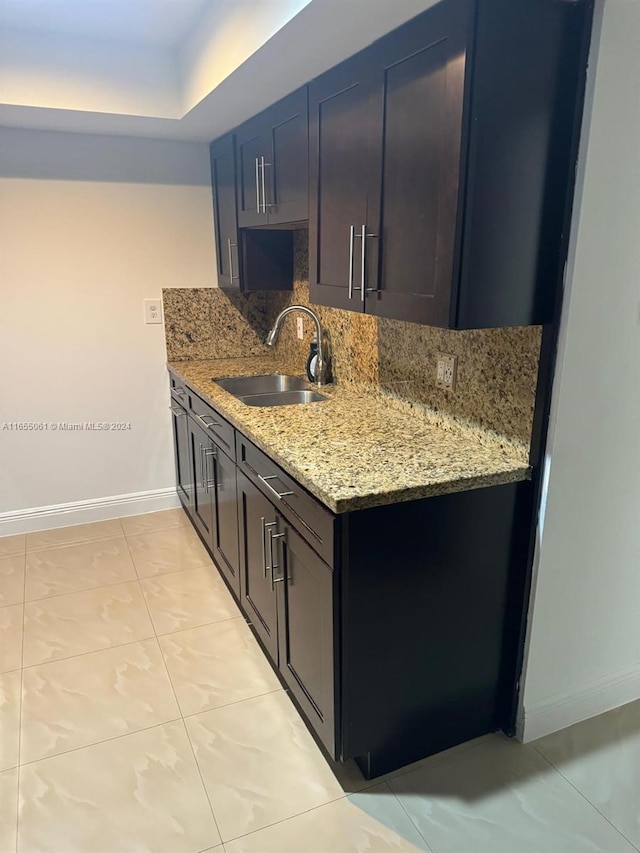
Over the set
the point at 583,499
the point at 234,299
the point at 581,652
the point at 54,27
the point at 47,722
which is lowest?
the point at 47,722

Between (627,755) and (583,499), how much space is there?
33.0 inches

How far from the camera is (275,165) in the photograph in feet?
7.99

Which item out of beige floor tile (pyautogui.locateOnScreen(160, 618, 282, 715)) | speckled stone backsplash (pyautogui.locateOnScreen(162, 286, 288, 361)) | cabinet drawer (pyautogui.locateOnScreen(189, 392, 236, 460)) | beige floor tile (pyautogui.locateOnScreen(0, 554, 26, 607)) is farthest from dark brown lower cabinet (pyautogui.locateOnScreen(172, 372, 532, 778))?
speckled stone backsplash (pyautogui.locateOnScreen(162, 286, 288, 361))

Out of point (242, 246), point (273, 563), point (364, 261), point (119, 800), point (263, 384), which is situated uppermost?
point (242, 246)

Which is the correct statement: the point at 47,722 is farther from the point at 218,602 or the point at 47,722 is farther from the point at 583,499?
the point at 583,499

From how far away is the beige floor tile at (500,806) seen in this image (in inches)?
60.4

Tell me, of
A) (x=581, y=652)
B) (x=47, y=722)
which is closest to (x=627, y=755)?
(x=581, y=652)

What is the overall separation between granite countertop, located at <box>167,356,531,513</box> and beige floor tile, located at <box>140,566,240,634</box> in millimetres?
916

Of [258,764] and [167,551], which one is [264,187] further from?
[258,764]

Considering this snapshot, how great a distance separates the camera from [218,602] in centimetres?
264

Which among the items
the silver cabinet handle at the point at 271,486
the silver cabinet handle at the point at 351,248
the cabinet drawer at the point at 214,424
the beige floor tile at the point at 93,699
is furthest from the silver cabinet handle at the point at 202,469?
the silver cabinet handle at the point at 351,248

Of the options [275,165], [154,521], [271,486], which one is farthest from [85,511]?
[275,165]

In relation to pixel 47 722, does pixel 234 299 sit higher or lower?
higher

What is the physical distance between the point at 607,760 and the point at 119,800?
1.47 meters
